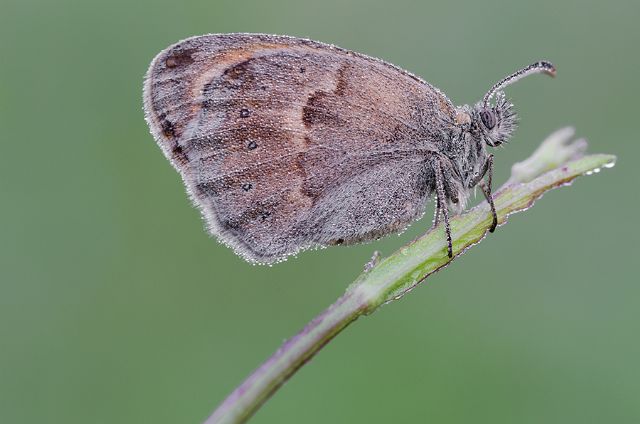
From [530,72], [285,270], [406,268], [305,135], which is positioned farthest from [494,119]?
[285,270]

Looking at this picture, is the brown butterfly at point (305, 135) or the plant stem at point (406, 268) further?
the brown butterfly at point (305, 135)

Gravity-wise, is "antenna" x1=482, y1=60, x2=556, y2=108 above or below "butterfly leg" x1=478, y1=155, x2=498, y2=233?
above

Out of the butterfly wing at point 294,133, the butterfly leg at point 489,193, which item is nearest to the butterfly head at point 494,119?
the butterfly wing at point 294,133

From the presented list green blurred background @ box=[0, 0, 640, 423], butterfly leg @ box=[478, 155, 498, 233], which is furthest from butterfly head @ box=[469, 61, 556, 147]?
green blurred background @ box=[0, 0, 640, 423]

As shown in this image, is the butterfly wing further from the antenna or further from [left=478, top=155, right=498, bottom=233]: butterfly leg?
[left=478, top=155, right=498, bottom=233]: butterfly leg

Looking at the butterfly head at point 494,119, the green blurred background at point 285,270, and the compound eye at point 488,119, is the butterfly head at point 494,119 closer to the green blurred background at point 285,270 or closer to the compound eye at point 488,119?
the compound eye at point 488,119

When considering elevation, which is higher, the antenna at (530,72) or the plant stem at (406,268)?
the antenna at (530,72)

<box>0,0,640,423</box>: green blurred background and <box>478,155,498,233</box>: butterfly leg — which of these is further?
<box>0,0,640,423</box>: green blurred background

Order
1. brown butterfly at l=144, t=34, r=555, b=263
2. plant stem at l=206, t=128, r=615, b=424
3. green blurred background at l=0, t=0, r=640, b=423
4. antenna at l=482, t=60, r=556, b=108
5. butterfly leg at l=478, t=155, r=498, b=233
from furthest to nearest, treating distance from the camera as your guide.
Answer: green blurred background at l=0, t=0, r=640, b=423, brown butterfly at l=144, t=34, r=555, b=263, antenna at l=482, t=60, r=556, b=108, butterfly leg at l=478, t=155, r=498, b=233, plant stem at l=206, t=128, r=615, b=424
